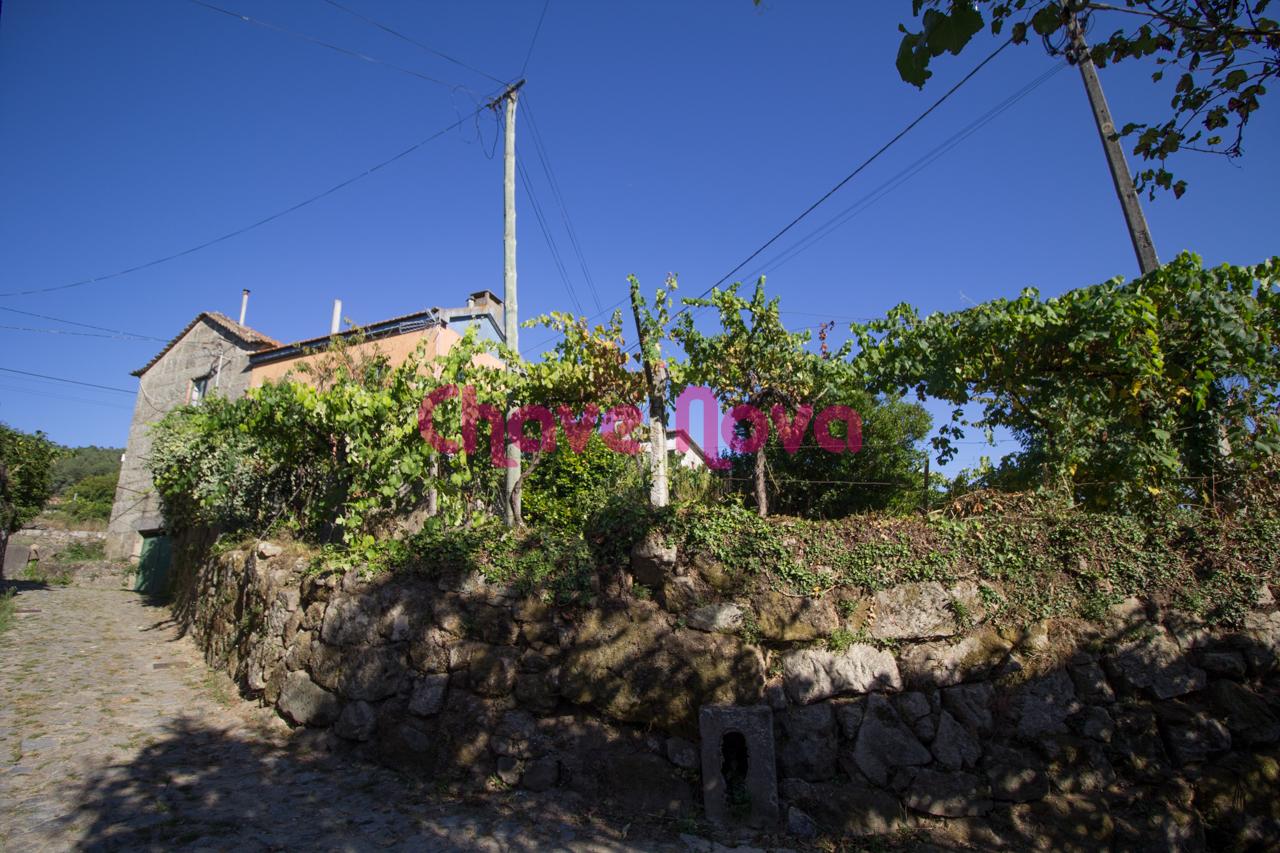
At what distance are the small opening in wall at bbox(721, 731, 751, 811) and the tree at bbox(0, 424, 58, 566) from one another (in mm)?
14275

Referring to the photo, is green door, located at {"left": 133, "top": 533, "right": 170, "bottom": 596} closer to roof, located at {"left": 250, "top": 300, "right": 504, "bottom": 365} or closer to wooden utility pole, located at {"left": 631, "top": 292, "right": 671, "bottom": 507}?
roof, located at {"left": 250, "top": 300, "right": 504, "bottom": 365}

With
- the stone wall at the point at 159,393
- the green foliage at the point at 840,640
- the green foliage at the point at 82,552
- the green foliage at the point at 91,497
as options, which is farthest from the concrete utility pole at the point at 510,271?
the green foliage at the point at 91,497

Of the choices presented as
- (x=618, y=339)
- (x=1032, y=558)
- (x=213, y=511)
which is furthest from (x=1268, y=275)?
(x=213, y=511)

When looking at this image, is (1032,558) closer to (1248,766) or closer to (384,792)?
(1248,766)

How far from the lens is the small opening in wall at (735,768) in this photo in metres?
4.54

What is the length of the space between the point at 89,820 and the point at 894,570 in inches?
230

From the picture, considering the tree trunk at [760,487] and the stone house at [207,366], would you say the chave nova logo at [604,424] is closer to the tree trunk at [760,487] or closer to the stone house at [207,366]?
the tree trunk at [760,487]

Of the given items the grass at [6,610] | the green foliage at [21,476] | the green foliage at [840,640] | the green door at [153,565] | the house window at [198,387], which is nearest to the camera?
the green foliage at [840,640]

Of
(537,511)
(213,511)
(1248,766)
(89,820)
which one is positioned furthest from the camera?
(213,511)

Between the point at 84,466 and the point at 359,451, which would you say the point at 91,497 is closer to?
the point at 84,466

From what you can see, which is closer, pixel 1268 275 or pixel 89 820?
pixel 89 820

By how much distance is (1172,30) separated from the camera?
3.35 m

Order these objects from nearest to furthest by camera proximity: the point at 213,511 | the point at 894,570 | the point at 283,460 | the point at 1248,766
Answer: the point at 1248,766, the point at 894,570, the point at 283,460, the point at 213,511

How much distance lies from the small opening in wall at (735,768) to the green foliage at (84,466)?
4556 centimetres
